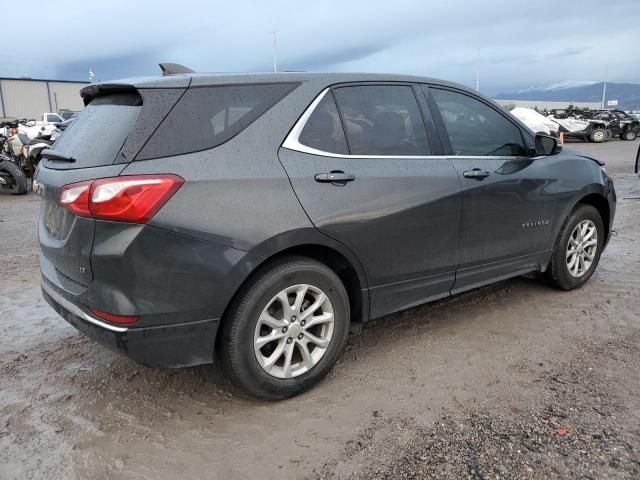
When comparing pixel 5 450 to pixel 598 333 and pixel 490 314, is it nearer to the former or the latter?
pixel 490 314

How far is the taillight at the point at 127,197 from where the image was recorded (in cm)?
242

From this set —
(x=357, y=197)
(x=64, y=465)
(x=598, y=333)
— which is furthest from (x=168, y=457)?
(x=598, y=333)

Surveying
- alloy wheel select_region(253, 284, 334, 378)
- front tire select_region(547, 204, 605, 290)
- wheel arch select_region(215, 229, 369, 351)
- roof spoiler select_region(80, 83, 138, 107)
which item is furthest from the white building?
alloy wheel select_region(253, 284, 334, 378)

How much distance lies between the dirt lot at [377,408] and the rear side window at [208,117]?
1.43 meters

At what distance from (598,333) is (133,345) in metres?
3.15

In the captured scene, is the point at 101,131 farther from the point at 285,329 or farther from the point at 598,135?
the point at 598,135

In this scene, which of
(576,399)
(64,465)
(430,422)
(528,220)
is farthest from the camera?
(528,220)

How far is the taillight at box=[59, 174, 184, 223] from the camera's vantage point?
242 cm

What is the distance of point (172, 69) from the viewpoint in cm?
308

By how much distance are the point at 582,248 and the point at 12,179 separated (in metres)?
10.6

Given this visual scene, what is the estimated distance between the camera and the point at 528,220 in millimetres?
4062

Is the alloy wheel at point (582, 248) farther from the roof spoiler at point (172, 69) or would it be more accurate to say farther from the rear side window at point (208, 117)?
the roof spoiler at point (172, 69)

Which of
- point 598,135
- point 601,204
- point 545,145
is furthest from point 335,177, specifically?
point 598,135

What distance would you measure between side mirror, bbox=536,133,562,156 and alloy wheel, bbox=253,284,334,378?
232 cm
